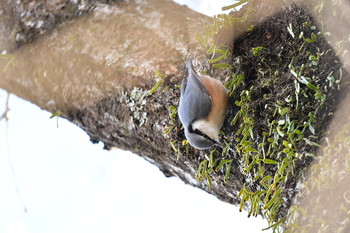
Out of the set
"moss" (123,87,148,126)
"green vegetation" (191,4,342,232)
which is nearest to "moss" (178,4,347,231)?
"green vegetation" (191,4,342,232)

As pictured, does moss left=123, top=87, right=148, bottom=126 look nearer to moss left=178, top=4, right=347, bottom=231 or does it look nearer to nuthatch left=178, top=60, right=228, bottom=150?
nuthatch left=178, top=60, right=228, bottom=150

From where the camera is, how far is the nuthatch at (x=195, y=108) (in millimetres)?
2178

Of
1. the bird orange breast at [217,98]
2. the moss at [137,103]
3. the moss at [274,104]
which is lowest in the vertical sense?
the moss at [137,103]

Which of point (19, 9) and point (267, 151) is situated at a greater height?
point (267, 151)

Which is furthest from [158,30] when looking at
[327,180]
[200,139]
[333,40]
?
[327,180]

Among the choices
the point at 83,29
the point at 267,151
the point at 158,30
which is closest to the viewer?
the point at 267,151

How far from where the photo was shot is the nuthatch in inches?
85.7

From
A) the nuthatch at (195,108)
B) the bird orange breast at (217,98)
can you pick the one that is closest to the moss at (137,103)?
the nuthatch at (195,108)

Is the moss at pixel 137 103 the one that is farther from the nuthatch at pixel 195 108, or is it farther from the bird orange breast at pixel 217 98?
the bird orange breast at pixel 217 98

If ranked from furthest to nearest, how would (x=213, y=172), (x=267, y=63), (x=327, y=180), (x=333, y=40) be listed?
1. (x=213, y=172)
2. (x=267, y=63)
3. (x=333, y=40)
4. (x=327, y=180)

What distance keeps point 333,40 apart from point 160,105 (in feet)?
2.94

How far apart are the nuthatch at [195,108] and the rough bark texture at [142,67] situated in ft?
0.15

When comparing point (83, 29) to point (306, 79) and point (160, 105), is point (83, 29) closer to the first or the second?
point (160, 105)

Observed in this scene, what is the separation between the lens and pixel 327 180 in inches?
60.4
